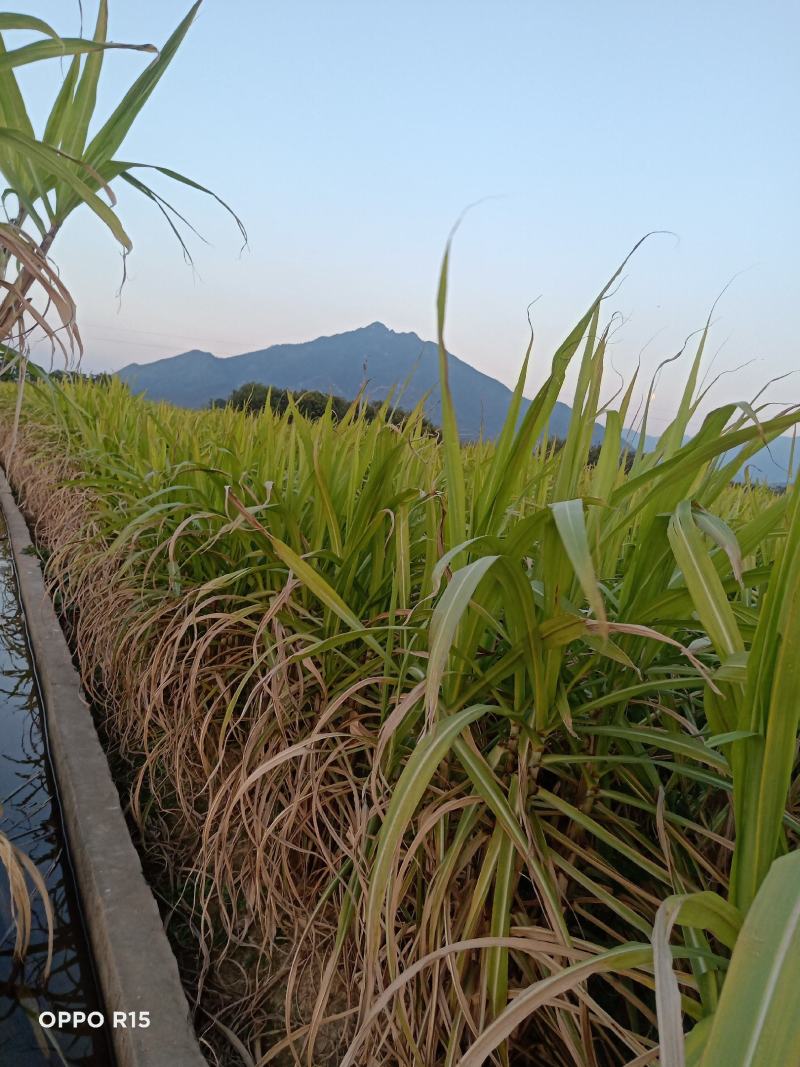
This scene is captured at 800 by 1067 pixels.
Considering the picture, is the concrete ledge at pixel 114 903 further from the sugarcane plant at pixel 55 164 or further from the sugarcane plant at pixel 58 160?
the sugarcane plant at pixel 58 160

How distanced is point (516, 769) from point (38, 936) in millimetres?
962

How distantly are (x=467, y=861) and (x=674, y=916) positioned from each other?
44 cm

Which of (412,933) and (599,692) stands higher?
(599,692)

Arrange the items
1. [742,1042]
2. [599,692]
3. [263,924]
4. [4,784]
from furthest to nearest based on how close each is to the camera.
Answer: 1. [4,784]
2. [263,924]
3. [599,692]
4. [742,1042]

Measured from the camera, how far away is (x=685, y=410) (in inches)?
41.1

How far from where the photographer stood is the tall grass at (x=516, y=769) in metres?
0.56

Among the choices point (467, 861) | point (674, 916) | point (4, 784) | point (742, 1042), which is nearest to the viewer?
point (742, 1042)

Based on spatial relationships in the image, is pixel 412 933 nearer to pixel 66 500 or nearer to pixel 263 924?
pixel 263 924

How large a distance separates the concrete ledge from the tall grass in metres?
0.11

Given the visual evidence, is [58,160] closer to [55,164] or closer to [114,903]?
[55,164]

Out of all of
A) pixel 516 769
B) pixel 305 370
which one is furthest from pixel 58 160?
pixel 305 370

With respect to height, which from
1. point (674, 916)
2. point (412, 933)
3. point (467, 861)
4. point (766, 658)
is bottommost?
point (412, 933)

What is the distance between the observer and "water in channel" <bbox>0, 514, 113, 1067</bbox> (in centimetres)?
107

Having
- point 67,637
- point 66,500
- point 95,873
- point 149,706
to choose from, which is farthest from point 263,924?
point 66,500
